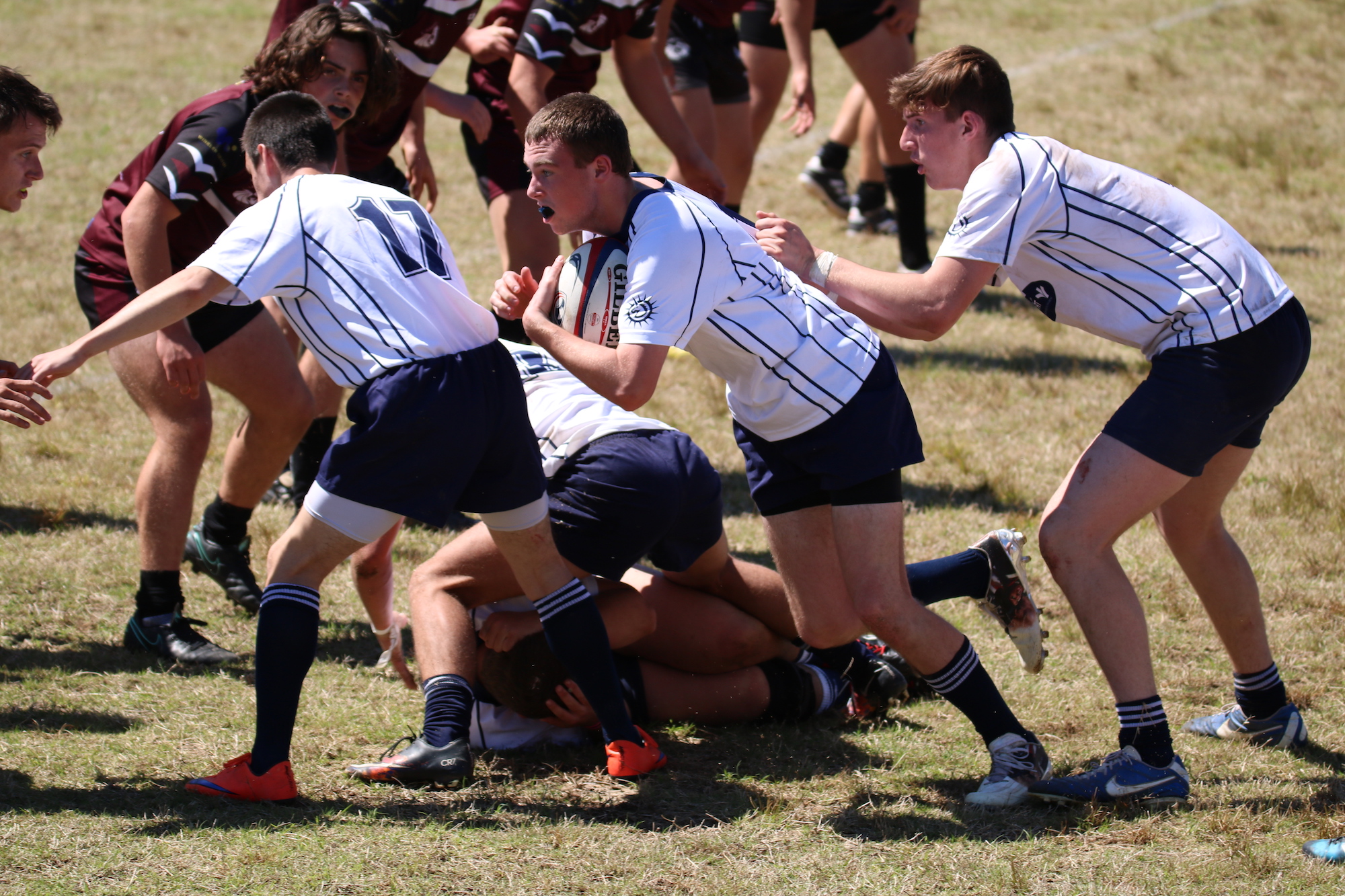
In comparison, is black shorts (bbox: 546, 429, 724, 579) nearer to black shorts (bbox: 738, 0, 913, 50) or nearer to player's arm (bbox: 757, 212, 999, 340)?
player's arm (bbox: 757, 212, 999, 340)

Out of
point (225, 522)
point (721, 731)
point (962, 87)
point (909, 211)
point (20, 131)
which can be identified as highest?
point (962, 87)

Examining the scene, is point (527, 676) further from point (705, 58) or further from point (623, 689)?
point (705, 58)

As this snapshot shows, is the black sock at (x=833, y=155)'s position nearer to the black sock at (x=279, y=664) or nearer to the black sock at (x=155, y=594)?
the black sock at (x=155, y=594)

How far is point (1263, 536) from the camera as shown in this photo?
467 cm

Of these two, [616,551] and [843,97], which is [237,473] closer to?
[616,551]

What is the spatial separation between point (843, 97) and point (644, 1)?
6.48m

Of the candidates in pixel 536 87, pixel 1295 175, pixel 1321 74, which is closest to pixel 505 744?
pixel 536 87

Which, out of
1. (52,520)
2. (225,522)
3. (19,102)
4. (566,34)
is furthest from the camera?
(566,34)

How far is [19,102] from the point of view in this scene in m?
3.23

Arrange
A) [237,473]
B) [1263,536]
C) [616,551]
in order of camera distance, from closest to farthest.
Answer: [616,551] → [237,473] → [1263,536]

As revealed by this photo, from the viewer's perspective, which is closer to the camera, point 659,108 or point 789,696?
point 789,696

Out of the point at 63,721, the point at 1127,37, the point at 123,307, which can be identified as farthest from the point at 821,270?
the point at 1127,37

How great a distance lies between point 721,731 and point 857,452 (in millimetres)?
903

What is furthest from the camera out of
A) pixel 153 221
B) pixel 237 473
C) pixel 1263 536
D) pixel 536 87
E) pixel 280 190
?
pixel 536 87
